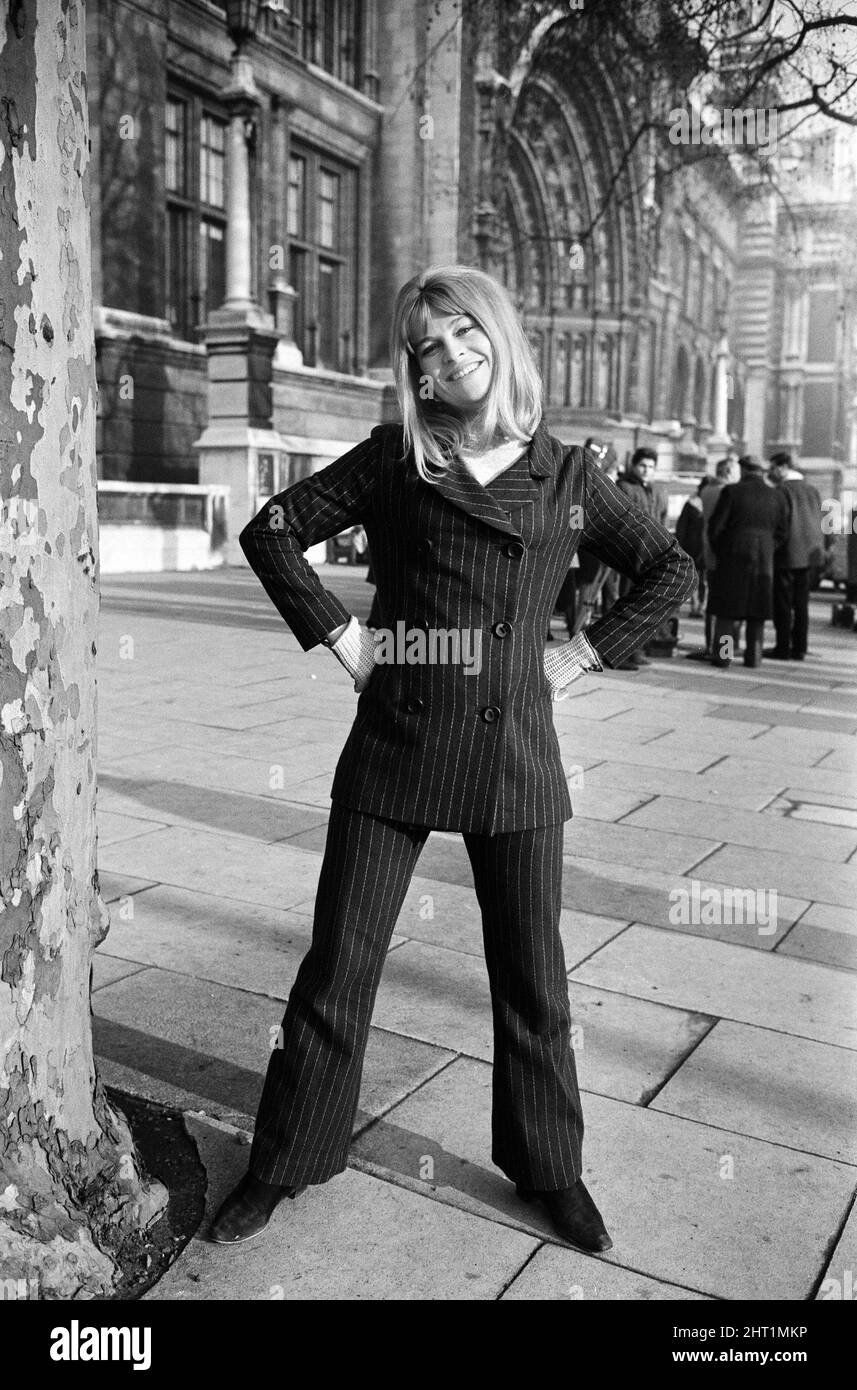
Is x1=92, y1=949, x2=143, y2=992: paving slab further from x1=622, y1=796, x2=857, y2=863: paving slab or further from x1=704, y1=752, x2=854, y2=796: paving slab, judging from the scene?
x1=704, y1=752, x2=854, y2=796: paving slab

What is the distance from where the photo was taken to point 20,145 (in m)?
2.21

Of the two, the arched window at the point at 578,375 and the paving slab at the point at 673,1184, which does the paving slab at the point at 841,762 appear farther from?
the arched window at the point at 578,375

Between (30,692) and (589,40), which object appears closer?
(30,692)

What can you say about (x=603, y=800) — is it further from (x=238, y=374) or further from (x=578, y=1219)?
(x=238, y=374)

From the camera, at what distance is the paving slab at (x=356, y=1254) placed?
2439 mm

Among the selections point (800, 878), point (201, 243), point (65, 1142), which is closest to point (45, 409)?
point (65, 1142)

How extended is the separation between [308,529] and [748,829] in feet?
12.5

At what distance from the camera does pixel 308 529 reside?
257cm

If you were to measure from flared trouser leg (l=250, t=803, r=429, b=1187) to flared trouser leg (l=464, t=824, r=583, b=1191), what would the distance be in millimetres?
176

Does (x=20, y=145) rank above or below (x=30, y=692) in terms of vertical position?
above

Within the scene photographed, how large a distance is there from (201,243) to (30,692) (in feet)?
67.3

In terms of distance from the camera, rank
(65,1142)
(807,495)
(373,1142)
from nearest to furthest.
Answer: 1. (65,1142)
2. (373,1142)
3. (807,495)

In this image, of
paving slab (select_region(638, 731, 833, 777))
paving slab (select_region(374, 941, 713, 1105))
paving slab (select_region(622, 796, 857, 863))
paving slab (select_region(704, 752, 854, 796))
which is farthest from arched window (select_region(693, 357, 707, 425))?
paving slab (select_region(374, 941, 713, 1105))
